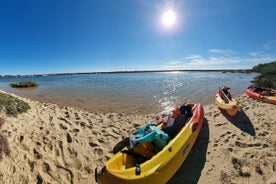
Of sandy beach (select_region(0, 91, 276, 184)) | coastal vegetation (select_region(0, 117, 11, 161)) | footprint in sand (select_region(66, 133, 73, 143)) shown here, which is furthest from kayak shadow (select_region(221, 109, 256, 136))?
coastal vegetation (select_region(0, 117, 11, 161))

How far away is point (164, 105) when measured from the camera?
11.7 meters

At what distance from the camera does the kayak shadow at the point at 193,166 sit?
12.1 ft

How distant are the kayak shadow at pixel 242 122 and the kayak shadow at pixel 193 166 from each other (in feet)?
5.24

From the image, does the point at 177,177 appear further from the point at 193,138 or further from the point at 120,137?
the point at 120,137

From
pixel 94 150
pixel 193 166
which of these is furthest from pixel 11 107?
pixel 193 166

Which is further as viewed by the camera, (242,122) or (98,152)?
(242,122)

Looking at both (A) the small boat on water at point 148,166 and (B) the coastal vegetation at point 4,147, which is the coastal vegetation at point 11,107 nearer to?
(B) the coastal vegetation at point 4,147

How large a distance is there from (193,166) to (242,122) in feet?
11.6

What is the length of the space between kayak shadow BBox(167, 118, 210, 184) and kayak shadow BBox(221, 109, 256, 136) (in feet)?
5.24

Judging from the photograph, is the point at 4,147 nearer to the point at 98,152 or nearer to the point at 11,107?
the point at 98,152

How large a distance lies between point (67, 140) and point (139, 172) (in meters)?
2.77

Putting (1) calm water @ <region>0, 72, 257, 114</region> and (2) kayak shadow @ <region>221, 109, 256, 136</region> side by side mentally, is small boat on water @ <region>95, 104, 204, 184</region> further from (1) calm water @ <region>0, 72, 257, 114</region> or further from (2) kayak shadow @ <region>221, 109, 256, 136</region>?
(1) calm water @ <region>0, 72, 257, 114</region>

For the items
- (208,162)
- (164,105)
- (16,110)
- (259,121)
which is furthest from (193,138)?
(164,105)

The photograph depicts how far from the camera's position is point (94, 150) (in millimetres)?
4621
